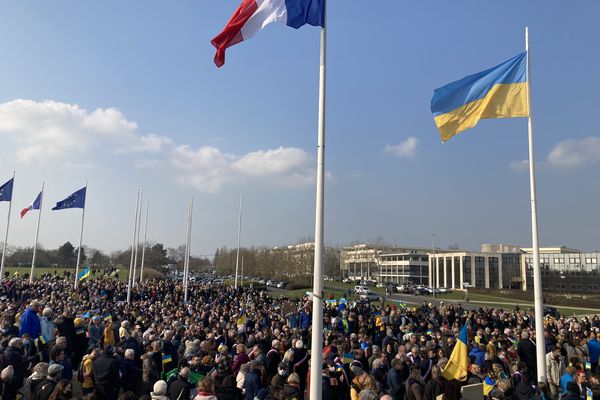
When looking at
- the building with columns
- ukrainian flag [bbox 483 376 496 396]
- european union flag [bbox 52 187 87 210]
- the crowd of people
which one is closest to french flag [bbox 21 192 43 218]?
european union flag [bbox 52 187 87 210]

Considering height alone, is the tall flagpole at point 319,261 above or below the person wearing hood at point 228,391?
above

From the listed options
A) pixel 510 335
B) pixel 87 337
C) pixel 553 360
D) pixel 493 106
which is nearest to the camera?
pixel 493 106

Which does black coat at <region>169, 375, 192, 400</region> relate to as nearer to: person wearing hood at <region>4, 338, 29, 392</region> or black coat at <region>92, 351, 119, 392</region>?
black coat at <region>92, 351, 119, 392</region>

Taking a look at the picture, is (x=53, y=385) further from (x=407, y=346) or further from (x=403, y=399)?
(x=407, y=346)

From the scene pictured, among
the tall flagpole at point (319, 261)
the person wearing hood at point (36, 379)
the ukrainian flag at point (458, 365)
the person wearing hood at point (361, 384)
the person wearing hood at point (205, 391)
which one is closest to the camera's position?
the tall flagpole at point (319, 261)

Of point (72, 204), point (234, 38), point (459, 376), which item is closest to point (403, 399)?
point (459, 376)

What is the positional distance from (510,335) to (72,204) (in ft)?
94.0

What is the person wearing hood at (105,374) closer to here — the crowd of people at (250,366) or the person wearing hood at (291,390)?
the crowd of people at (250,366)

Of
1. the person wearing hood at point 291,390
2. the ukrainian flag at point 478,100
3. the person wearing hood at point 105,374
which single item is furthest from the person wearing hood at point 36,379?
the ukrainian flag at point 478,100

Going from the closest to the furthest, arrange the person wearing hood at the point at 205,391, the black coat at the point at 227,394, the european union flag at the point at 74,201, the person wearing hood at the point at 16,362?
1. the person wearing hood at the point at 205,391
2. the black coat at the point at 227,394
3. the person wearing hood at the point at 16,362
4. the european union flag at the point at 74,201

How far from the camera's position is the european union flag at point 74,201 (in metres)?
30.9

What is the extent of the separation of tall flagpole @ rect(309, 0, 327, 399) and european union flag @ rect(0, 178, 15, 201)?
98.9 ft

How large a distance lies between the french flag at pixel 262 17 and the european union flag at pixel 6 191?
1131 inches

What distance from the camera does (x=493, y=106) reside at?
9.98 meters
